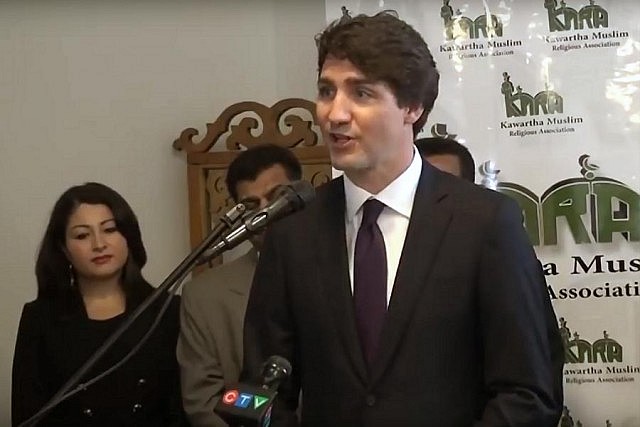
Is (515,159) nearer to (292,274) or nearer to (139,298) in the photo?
(139,298)

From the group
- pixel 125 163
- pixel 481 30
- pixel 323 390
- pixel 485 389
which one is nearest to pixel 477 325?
pixel 485 389

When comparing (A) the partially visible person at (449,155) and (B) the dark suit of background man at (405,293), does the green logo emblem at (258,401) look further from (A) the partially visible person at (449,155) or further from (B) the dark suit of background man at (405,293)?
(A) the partially visible person at (449,155)

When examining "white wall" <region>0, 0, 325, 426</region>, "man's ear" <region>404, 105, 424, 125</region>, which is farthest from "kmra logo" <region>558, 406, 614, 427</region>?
"man's ear" <region>404, 105, 424, 125</region>

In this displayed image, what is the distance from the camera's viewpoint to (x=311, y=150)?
2.70 m

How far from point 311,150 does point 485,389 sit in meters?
1.40

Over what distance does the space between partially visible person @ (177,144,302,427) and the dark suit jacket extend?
591 millimetres

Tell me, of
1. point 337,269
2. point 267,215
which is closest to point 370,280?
point 337,269

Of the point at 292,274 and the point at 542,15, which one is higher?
the point at 542,15

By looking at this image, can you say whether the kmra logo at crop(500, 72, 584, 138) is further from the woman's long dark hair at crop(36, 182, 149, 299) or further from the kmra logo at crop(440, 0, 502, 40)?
the woman's long dark hair at crop(36, 182, 149, 299)

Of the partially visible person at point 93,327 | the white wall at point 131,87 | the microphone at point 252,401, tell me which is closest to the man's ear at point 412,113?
the microphone at point 252,401

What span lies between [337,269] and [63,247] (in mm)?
1122

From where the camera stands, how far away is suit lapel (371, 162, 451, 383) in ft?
4.50

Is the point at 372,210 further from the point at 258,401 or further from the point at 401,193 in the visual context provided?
the point at 258,401

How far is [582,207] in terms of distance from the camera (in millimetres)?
2461
